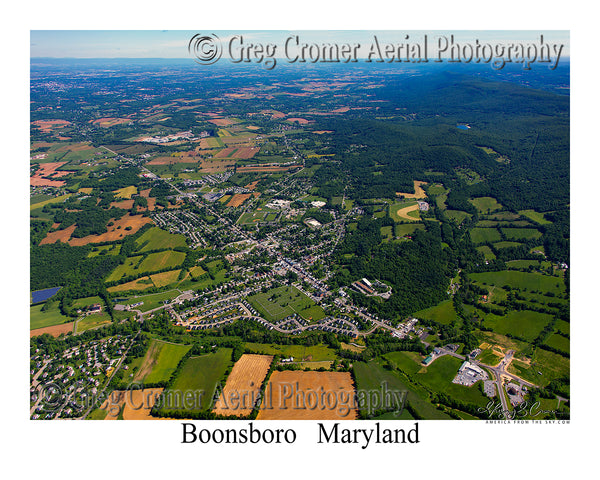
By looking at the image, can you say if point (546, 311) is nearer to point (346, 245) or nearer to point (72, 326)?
point (346, 245)

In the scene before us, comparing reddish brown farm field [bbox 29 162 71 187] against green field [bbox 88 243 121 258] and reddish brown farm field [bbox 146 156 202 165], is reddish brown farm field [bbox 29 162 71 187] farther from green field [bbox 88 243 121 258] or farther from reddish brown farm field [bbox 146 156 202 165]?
green field [bbox 88 243 121 258]

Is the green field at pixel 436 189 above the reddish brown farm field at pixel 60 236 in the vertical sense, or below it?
above

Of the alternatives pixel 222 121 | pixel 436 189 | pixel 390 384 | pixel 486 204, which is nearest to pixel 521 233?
pixel 486 204

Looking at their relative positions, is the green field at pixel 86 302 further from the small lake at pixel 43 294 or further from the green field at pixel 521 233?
the green field at pixel 521 233

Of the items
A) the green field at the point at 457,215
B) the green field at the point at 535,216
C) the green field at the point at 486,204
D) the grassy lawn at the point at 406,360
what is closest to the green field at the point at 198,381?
the grassy lawn at the point at 406,360

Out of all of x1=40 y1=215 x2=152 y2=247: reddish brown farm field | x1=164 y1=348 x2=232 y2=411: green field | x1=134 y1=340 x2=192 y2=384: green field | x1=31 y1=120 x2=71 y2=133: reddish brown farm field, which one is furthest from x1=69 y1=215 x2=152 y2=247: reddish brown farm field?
x1=31 y1=120 x2=71 y2=133: reddish brown farm field

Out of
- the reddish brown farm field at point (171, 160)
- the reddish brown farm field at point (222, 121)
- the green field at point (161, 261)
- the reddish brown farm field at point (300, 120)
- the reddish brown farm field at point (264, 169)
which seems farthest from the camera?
the reddish brown farm field at point (300, 120)

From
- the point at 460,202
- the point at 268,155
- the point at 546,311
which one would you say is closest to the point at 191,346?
the point at 546,311
